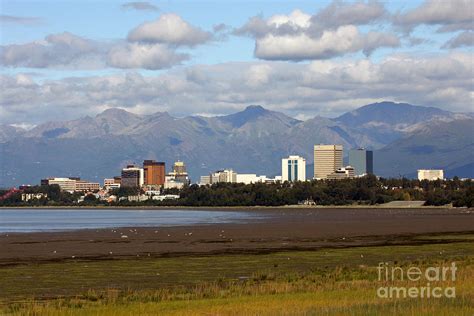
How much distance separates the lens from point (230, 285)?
48281mm

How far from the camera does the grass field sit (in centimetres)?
3778

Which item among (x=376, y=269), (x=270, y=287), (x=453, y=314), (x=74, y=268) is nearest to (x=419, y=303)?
(x=453, y=314)

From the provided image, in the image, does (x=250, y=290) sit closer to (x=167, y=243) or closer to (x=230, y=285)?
(x=230, y=285)

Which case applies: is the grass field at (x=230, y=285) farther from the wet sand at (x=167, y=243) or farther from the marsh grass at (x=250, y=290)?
the wet sand at (x=167, y=243)

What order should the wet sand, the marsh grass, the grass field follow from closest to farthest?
the marsh grass → the grass field → the wet sand

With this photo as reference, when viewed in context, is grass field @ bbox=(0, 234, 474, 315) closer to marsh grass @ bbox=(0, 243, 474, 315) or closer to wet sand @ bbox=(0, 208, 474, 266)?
marsh grass @ bbox=(0, 243, 474, 315)

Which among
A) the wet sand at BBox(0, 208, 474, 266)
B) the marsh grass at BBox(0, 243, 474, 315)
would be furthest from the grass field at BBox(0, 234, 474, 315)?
the wet sand at BBox(0, 208, 474, 266)

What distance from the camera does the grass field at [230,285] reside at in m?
37.8

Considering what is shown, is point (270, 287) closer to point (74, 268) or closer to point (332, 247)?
Answer: point (74, 268)

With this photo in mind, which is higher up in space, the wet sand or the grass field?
the wet sand

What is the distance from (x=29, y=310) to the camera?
38.6m

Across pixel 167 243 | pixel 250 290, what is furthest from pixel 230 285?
pixel 167 243

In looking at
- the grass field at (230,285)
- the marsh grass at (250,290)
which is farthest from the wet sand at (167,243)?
the marsh grass at (250,290)

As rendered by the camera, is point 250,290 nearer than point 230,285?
Yes
